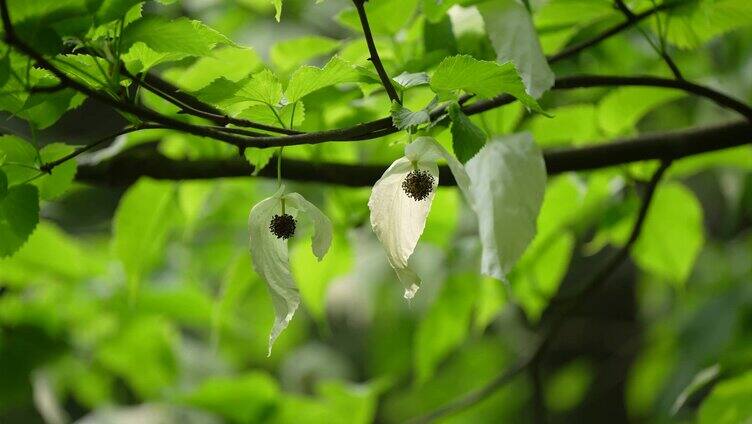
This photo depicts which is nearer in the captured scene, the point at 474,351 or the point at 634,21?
the point at 634,21

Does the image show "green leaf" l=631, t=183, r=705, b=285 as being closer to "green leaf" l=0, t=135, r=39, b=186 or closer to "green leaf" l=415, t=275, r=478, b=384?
"green leaf" l=415, t=275, r=478, b=384

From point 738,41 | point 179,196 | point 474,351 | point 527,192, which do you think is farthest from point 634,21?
point 474,351

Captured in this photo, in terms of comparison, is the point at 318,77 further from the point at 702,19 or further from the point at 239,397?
the point at 239,397

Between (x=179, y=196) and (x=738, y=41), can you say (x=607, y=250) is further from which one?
(x=179, y=196)

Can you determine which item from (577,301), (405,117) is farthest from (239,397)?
(405,117)

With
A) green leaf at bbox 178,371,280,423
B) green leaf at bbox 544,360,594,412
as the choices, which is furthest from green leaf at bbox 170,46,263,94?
green leaf at bbox 544,360,594,412

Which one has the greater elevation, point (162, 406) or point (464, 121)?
point (162, 406)

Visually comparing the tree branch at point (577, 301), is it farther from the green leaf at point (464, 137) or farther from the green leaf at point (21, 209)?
the green leaf at point (21, 209)

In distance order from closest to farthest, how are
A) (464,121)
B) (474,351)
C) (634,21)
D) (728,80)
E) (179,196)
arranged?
(464,121), (634,21), (179,196), (728,80), (474,351)
